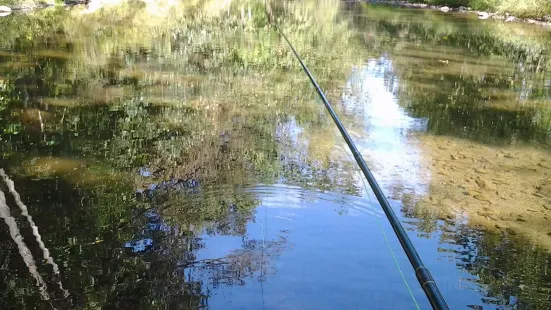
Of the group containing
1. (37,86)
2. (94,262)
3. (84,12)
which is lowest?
(94,262)

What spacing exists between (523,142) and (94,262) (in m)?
5.82

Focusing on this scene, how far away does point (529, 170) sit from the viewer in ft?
19.6

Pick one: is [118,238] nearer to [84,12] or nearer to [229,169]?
[229,169]

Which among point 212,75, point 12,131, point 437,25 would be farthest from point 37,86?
point 437,25

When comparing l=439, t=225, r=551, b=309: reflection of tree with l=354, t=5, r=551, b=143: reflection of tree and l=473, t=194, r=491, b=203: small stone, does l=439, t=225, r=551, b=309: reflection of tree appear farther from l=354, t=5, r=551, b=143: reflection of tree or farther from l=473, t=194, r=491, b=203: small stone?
l=354, t=5, r=551, b=143: reflection of tree

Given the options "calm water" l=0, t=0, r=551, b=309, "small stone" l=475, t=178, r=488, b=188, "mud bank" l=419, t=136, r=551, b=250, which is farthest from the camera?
"small stone" l=475, t=178, r=488, b=188

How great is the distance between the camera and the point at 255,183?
16.8ft

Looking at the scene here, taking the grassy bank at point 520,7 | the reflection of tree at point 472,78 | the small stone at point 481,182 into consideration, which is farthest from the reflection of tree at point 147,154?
the grassy bank at point 520,7

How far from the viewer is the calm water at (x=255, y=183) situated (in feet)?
11.8

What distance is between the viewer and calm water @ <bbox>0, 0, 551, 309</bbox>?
11.8ft

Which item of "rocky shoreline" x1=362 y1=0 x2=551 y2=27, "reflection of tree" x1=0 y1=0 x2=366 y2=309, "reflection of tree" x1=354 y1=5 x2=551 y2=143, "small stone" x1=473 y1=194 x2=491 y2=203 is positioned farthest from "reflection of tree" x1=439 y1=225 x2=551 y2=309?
"rocky shoreline" x1=362 y1=0 x2=551 y2=27

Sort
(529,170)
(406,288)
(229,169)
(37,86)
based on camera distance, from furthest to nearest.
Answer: (37,86) → (529,170) → (229,169) → (406,288)

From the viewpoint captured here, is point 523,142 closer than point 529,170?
No

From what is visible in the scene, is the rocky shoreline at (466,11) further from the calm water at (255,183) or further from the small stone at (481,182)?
the small stone at (481,182)
